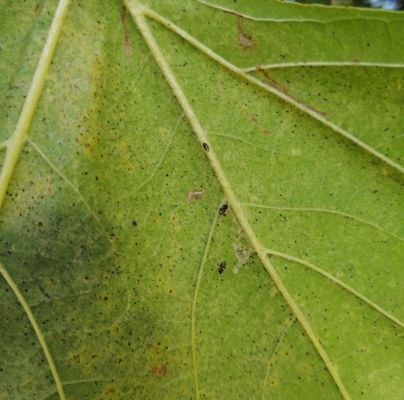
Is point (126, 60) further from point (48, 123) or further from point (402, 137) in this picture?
point (402, 137)

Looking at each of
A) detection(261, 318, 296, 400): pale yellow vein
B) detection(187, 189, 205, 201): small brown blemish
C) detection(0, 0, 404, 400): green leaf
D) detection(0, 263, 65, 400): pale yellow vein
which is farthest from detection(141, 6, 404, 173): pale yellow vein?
detection(0, 263, 65, 400): pale yellow vein

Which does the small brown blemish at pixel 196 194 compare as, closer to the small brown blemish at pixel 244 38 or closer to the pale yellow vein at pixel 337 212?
the pale yellow vein at pixel 337 212

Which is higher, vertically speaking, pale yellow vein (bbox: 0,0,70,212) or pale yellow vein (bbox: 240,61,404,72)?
pale yellow vein (bbox: 240,61,404,72)

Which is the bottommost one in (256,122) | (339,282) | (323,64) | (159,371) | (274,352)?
(159,371)

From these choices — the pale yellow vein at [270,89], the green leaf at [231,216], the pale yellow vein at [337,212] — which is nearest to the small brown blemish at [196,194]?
the green leaf at [231,216]

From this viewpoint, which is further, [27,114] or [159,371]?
[159,371]

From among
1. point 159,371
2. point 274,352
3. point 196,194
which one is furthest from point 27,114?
point 274,352

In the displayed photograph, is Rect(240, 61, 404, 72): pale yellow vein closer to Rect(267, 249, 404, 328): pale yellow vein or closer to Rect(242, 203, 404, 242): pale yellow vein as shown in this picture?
Rect(242, 203, 404, 242): pale yellow vein

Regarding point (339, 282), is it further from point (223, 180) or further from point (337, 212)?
point (223, 180)

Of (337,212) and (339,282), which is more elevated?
(337,212)
